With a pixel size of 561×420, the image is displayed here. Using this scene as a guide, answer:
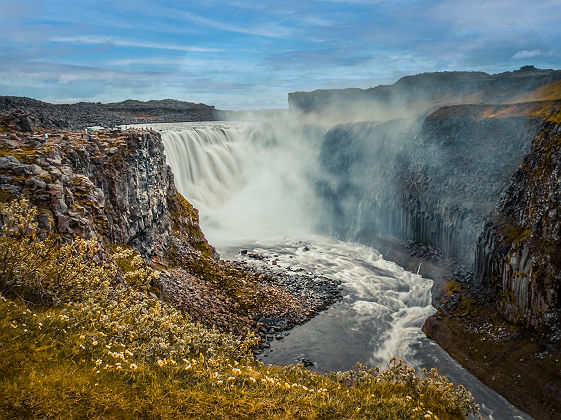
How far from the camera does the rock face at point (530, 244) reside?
2900 cm

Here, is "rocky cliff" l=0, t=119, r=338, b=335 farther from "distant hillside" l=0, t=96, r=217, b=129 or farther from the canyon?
"distant hillside" l=0, t=96, r=217, b=129

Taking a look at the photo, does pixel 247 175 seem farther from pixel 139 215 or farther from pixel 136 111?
pixel 136 111

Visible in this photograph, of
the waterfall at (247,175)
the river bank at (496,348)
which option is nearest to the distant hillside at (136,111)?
the waterfall at (247,175)

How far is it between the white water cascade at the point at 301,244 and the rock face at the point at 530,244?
6.49 metres

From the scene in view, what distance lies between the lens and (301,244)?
61188mm

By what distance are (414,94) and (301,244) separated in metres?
70.7

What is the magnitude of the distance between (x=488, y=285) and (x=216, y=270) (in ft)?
79.1

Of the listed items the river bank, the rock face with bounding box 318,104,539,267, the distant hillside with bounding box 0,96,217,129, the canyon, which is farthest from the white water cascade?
the distant hillside with bounding box 0,96,217,129

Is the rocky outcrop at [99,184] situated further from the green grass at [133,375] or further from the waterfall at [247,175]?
the waterfall at [247,175]

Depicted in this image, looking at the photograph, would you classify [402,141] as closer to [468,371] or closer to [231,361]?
[468,371]

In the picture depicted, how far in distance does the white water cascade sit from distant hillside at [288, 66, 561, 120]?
2657 cm

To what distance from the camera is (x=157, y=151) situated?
41.4 meters

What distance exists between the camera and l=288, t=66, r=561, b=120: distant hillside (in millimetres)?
98625

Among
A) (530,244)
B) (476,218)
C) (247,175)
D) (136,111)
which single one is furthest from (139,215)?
(136,111)
